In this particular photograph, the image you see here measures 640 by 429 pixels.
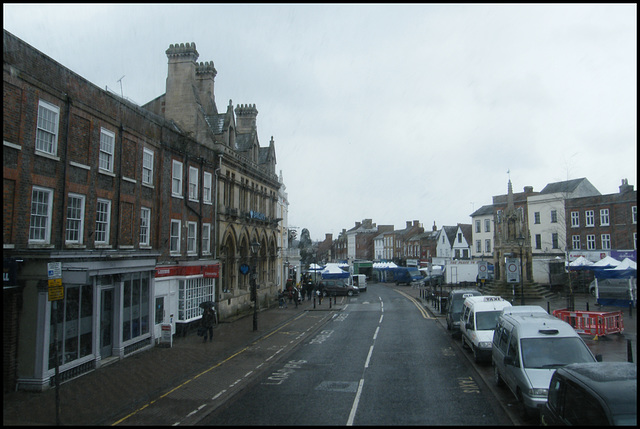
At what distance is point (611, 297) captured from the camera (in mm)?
32938

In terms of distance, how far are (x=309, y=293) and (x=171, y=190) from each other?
82.1 feet

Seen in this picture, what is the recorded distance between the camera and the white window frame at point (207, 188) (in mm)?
27281

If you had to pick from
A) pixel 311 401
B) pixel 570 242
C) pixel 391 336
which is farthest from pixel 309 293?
pixel 311 401

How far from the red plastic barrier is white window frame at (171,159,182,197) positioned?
19363 millimetres

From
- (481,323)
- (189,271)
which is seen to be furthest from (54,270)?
(481,323)

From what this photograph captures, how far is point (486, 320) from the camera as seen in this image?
16.9 metres

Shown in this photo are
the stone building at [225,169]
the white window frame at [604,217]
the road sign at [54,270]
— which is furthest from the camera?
the white window frame at [604,217]

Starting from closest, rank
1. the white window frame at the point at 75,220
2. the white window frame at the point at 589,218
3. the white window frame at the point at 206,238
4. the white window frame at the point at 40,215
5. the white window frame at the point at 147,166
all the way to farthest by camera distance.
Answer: the white window frame at the point at 40,215, the white window frame at the point at 75,220, the white window frame at the point at 147,166, the white window frame at the point at 206,238, the white window frame at the point at 589,218

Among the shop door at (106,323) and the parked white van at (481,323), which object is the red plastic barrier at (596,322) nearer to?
the parked white van at (481,323)

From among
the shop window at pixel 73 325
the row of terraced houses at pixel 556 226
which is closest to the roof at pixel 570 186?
the row of terraced houses at pixel 556 226

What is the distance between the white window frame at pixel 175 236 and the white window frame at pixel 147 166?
305 centimetres

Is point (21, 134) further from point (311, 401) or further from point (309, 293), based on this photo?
point (309, 293)

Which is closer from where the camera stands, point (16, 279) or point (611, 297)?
point (16, 279)

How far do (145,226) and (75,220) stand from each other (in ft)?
16.6
